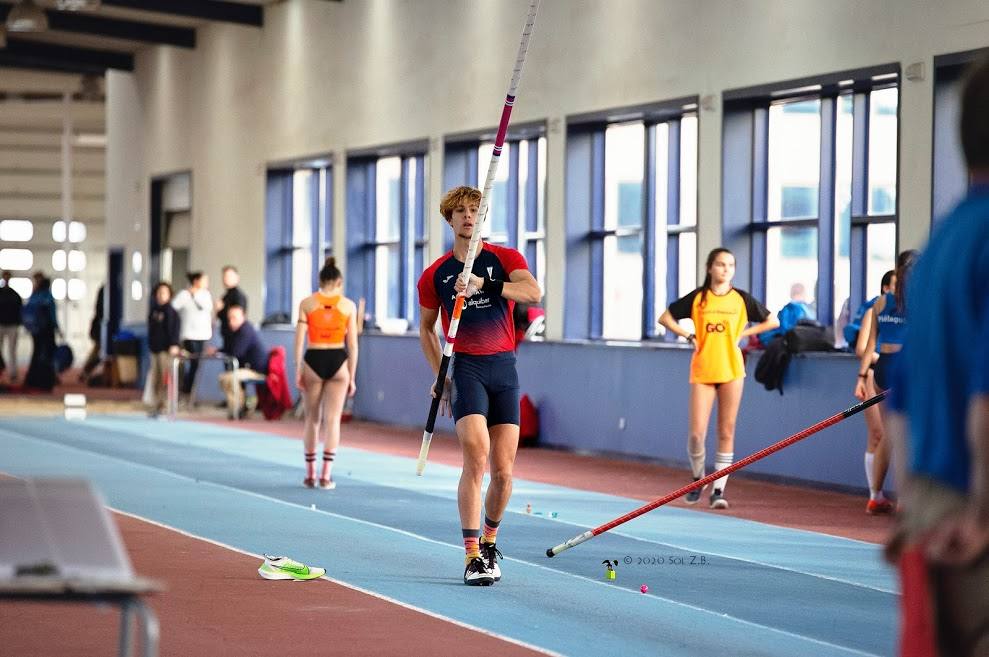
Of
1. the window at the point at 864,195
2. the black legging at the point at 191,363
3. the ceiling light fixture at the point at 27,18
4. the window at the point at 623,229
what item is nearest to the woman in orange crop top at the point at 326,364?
the window at the point at 864,195

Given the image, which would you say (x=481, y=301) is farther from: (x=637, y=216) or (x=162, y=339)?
(x=162, y=339)

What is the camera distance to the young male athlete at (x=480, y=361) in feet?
26.8

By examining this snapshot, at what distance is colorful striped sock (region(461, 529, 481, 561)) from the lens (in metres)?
8.35

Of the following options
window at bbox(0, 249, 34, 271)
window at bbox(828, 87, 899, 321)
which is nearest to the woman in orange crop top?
window at bbox(828, 87, 899, 321)

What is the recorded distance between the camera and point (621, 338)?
59.0ft

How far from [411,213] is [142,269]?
35.4 ft

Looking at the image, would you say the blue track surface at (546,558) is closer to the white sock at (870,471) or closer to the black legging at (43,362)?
the white sock at (870,471)

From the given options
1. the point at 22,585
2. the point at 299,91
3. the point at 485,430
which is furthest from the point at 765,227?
the point at 22,585

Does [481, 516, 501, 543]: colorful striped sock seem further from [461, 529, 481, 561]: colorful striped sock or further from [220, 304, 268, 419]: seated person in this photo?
[220, 304, 268, 419]: seated person

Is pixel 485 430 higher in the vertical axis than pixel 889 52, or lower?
lower

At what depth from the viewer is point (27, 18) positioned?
2497 centimetres

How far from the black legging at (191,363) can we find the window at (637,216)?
6.78 meters

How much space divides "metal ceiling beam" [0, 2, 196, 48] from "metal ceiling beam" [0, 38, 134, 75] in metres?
3.09

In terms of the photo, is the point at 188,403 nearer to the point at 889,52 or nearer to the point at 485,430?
the point at 889,52
